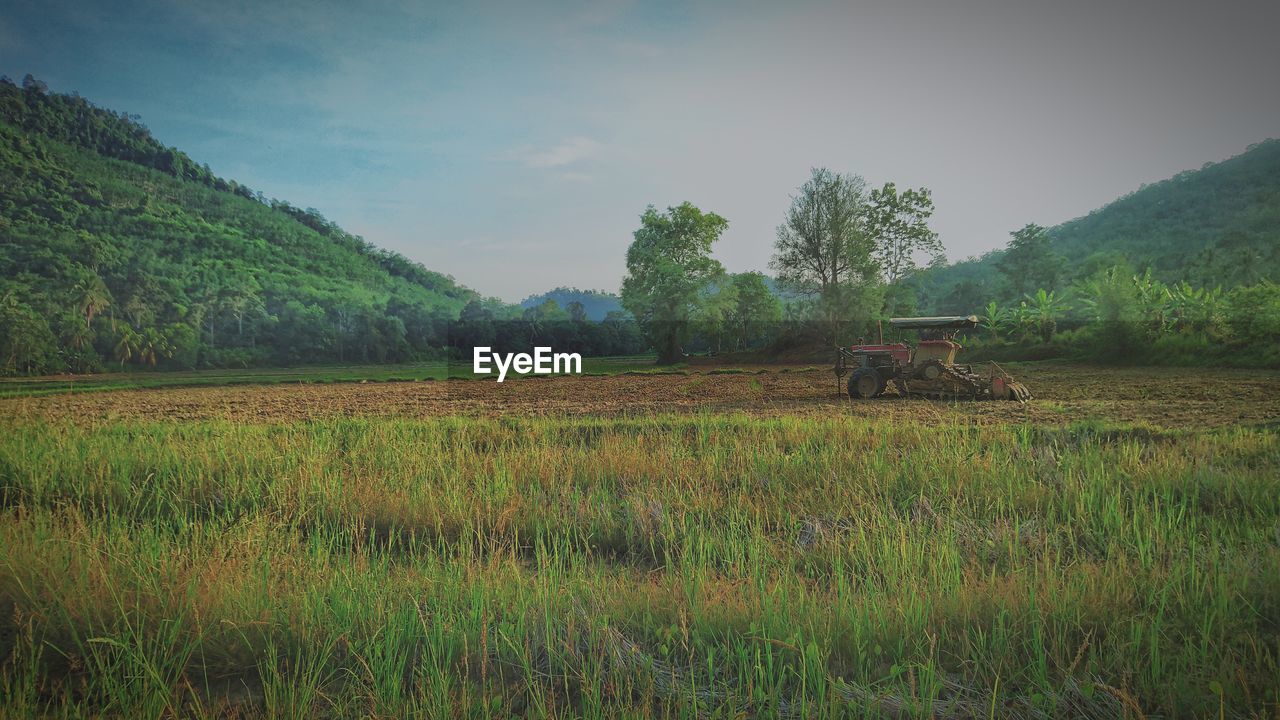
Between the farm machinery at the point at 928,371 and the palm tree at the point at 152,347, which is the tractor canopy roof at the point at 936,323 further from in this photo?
the palm tree at the point at 152,347

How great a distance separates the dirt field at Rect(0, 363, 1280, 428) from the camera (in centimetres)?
1165

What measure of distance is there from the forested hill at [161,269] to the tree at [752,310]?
1111 inches

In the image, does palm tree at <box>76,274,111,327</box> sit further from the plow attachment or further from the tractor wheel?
the plow attachment

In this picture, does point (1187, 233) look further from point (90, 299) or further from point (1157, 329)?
point (90, 299)

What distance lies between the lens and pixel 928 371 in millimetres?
14641

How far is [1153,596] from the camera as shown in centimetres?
339

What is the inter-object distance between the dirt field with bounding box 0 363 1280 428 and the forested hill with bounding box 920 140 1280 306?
29493mm

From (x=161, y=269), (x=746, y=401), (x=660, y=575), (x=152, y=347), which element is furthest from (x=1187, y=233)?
(x=161, y=269)

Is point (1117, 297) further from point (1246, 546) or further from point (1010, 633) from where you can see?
point (1010, 633)

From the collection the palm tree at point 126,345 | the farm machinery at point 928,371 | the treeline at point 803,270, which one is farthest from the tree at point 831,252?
the palm tree at point 126,345

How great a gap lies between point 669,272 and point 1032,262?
1920 inches

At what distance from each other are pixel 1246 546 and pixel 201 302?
7224 centimetres

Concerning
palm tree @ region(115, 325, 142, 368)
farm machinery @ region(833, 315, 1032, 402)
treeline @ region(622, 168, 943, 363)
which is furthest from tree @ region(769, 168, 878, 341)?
palm tree @ region(115, 325, 142, 368)

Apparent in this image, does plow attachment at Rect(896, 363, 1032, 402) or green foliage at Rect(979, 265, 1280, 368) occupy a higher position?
green foliage at Rect(979, 265, 1280, 368)
